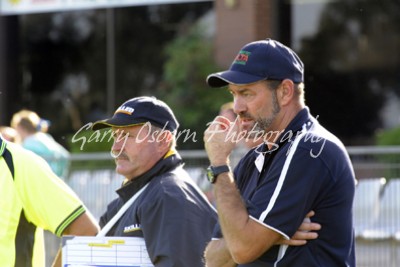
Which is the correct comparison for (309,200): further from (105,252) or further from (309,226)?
(105,252)

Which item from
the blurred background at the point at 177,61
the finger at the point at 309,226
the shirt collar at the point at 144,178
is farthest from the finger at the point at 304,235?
→ the blurred background at the point at 177,61

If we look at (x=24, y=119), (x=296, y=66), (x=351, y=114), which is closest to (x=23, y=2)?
(x=24, y=119)

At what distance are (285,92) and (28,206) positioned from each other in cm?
158

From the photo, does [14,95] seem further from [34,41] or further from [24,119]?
[24,119]

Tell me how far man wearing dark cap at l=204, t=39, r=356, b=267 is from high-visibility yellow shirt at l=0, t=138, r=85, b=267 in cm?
107

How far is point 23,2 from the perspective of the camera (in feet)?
52.0

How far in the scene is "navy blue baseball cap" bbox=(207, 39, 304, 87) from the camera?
4.07 metres

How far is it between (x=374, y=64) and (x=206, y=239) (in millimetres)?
10325

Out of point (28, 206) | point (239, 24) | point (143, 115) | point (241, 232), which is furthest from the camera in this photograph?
point (239, 24)

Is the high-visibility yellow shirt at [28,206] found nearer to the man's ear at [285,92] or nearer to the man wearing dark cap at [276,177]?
the man wearing dark cap at [276,177]

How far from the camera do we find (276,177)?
3887 mm

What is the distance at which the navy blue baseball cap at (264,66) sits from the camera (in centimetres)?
407

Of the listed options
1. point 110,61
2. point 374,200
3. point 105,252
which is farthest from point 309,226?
point 110,61

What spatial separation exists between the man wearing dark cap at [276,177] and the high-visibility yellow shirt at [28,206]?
3.52 ft
